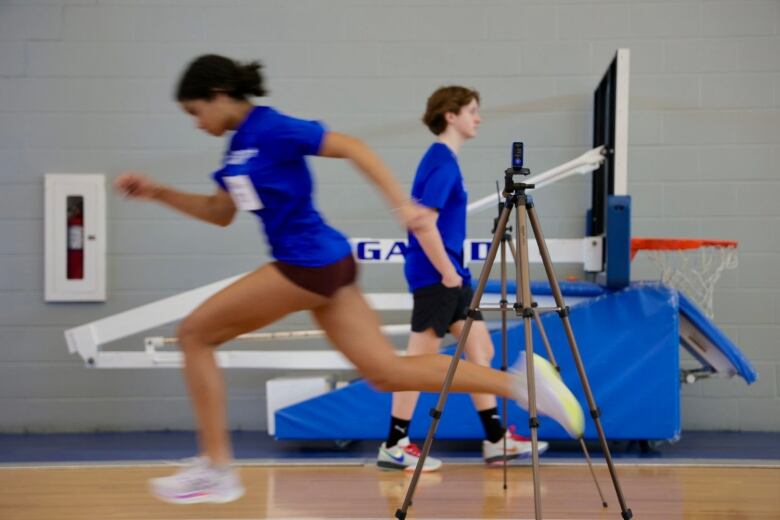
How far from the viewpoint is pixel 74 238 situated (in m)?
5.87

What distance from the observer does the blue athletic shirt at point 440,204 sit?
4.03 meters

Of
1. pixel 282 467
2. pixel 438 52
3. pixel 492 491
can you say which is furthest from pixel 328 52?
pixel 492 491

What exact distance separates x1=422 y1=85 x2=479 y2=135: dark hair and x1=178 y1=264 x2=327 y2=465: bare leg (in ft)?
5.21

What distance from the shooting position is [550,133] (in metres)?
5.82

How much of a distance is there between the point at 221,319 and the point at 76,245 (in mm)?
3343

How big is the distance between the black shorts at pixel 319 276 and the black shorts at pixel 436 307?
1.31 meters

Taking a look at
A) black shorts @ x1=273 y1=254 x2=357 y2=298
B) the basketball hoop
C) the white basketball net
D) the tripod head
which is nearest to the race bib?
black shorts @ x1=273 y1=254 x2=357 y2=298

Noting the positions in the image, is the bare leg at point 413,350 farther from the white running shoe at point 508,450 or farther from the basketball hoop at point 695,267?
the basketball hoop at point 695,267

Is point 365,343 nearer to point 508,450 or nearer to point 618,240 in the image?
point 508,450

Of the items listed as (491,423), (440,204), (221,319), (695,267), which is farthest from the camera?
(695,267)

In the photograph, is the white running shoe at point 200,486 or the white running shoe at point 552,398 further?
the white running shoe at point 552,398

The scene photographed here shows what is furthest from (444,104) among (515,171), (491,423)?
(491,423)

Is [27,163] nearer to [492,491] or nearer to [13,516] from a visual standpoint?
[13,516]

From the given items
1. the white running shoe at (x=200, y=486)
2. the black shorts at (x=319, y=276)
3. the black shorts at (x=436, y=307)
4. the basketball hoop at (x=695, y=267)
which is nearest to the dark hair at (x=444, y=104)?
the black shorts at (x=436, y=307)
